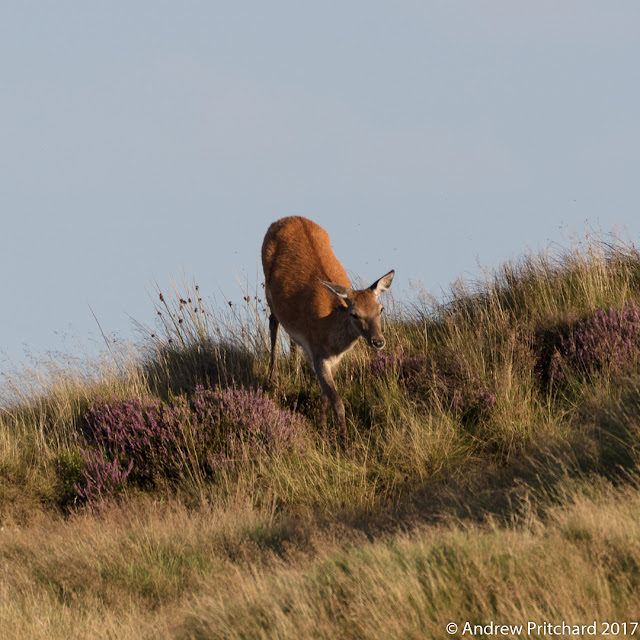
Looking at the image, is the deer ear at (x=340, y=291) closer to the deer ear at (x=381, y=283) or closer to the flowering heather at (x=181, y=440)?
the deer ear at (x=381, y=283)

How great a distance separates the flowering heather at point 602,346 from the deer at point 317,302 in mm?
2248

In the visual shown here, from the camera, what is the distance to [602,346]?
877cm

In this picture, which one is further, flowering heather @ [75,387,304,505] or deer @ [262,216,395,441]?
deer @ [262,216,395,441]

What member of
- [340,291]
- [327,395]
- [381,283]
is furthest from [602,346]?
[327,395]

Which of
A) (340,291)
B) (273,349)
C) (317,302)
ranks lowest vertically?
(273,349)

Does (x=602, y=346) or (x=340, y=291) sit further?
(x=602, y=346)

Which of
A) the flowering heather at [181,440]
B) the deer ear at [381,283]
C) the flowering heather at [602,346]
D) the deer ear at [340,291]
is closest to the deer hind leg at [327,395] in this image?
the flowering heather at [181,440]

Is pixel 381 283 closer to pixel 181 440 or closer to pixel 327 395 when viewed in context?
pixel 327 395

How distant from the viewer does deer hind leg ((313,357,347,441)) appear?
8531mm

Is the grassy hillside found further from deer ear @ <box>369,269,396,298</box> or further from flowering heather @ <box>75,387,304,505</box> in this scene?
deer ear @ <box>369,269,396,298</box>

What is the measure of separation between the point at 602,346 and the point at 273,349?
4326 millimetres

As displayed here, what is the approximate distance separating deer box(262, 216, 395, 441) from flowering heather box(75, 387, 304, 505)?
0.75 meters

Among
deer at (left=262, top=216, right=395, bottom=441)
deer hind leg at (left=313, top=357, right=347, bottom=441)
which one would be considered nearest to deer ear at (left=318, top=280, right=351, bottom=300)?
deer at (left=262, top=216, right=395, bottom=441)

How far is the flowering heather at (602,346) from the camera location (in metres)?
8.64
